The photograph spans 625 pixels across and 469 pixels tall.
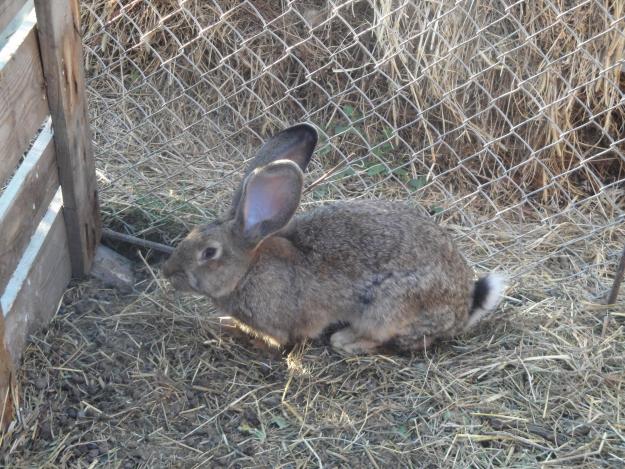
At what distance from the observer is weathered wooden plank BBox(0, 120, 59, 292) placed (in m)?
3.17

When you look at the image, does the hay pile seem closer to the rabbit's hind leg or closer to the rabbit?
the rabbit

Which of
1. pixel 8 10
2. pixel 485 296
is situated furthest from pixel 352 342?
pixel 8 10

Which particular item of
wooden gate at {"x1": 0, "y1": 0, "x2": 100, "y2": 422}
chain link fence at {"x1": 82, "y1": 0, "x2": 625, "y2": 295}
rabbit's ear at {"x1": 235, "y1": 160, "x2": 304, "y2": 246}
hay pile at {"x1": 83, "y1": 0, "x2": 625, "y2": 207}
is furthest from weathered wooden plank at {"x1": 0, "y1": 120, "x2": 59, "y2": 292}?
hay pile at {"x1": 83, "y1": 0, "x2": 625, "y2": 207}

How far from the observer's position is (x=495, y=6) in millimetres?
4664

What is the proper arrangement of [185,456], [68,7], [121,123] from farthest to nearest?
[121,123]
[68,7]
[185,456]

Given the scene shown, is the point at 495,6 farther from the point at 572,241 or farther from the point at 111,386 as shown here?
the point at 111,386

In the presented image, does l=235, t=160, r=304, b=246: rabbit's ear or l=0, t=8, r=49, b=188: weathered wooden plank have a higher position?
l=0, t=8, r=49, b=188: weathered wooden plank

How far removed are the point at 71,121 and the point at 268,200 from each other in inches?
34.2

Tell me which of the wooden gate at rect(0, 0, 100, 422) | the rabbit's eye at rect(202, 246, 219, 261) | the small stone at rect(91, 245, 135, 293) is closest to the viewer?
the wooden gate at rect(0, 0, 100, 422)

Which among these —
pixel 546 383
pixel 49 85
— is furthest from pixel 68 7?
pixel 546 383

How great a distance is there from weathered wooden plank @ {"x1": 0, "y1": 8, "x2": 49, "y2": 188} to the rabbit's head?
2.68 ft

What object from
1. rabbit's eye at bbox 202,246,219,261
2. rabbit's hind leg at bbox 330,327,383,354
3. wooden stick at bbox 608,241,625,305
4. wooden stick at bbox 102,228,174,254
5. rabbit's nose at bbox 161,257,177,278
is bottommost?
wooden stick at bbox 608,241,625,305

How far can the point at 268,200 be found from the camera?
359cm

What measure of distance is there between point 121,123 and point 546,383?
9.64 feet
